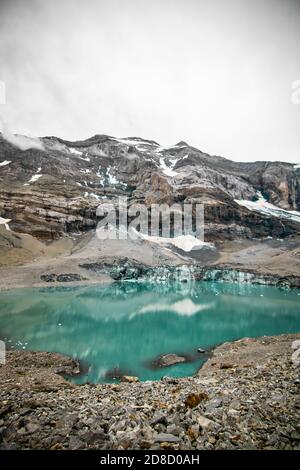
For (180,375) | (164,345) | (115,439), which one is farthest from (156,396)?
(164,345)

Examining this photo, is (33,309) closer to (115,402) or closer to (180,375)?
(180,375)

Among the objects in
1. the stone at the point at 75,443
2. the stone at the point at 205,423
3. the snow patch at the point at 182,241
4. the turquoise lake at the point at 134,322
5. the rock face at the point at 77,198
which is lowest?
the turquoise lake at the point at 134,322

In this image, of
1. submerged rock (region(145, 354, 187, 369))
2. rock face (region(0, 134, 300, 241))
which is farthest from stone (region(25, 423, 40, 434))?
rock face (region(0, 134, 300, 241))

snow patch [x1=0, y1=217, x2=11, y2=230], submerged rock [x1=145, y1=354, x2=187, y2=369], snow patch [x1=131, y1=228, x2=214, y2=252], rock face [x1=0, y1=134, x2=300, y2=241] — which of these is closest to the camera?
submerged rock [x1=145, y1=354, x2=187, y2=369]

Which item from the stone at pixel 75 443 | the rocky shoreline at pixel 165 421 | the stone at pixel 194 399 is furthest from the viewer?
the stone at pixel 194 399

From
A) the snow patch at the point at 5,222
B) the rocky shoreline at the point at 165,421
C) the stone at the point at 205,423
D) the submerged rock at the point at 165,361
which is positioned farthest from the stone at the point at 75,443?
the snow patch at the point at 5,222

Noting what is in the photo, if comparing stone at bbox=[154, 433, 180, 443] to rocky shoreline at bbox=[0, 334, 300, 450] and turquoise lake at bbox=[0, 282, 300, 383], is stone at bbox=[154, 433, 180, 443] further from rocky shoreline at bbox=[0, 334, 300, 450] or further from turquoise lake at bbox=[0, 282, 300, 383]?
turquoise lake at bbox=[0, 282, 300, 383]

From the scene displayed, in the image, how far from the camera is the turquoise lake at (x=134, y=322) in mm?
27484

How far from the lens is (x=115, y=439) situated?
6816 millimetres

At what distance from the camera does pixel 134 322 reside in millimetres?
43844

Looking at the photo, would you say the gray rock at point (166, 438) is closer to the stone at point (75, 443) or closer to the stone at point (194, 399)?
the stone at point (75, 443)

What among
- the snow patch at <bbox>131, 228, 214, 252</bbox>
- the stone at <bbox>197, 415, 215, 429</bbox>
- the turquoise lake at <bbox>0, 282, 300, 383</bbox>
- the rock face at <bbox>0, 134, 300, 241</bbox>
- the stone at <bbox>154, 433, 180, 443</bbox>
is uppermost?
the rock face at <bbox>0, 134, 300, 241</bbox>

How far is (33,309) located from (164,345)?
27032mm

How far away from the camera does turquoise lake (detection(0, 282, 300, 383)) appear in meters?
27.5
